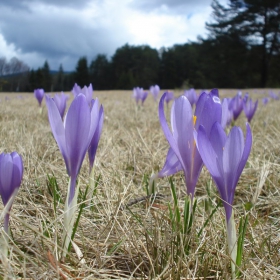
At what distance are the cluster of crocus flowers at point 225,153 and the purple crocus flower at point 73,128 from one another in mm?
255

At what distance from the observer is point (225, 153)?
2.40ft

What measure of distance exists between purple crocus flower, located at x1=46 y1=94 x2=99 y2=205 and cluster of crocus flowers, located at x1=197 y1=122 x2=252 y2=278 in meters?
0.25

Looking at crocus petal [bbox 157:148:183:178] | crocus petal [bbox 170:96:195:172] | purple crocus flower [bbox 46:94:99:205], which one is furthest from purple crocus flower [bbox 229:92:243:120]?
purple crocus flower [bbox 46:94:99:205]

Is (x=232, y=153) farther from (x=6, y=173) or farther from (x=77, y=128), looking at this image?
(x=6, y=173)

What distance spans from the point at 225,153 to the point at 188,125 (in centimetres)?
13

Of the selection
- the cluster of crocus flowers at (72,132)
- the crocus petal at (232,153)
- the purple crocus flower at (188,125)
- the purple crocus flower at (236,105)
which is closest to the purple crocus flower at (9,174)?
the cluster of crocus flowers at (72,132)

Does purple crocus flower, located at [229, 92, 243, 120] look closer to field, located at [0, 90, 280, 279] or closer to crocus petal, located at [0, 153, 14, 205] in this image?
field, located at [0, 90, 280, 279]

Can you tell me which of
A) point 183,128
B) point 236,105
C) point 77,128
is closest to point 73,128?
point 77,128

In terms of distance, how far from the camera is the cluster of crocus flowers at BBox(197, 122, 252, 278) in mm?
719

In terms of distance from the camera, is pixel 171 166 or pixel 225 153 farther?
pixel 171 166

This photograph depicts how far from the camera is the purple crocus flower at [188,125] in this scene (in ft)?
2.62

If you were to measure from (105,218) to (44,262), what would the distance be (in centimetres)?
32

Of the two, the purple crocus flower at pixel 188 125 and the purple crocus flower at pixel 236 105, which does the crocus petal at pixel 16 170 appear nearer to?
the purple crocus flower at pixel 188 125

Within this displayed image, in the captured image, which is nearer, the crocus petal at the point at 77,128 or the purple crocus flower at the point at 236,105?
the crocus petal at the point at 77,128
